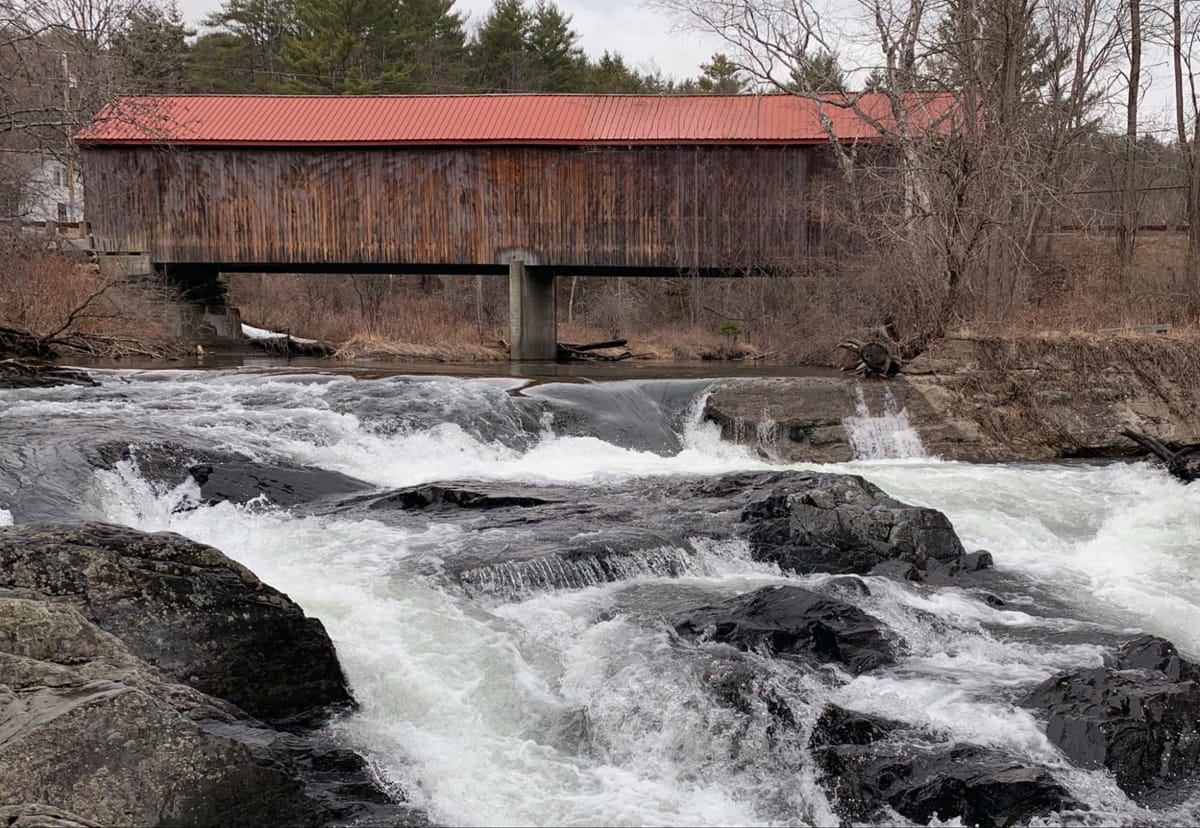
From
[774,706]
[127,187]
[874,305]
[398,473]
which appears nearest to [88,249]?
[127,187]

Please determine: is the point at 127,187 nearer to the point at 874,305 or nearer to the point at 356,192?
the point at 356,192

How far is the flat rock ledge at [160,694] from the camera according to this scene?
12.0 feet

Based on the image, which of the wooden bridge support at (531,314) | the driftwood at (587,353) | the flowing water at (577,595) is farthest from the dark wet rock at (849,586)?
the driftwood at (587,353)

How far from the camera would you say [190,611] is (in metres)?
4.95

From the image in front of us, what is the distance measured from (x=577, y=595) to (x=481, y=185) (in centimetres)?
1694

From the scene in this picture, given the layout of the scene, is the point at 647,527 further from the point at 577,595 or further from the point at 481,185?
the point at 481,185

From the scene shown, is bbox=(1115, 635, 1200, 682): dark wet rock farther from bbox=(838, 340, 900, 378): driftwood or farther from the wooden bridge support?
the wooden bridge support

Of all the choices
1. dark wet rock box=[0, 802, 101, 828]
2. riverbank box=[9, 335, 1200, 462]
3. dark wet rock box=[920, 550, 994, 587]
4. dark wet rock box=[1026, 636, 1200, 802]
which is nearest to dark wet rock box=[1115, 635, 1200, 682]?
dark wet rock box=[1026, 636, 1200, 802]

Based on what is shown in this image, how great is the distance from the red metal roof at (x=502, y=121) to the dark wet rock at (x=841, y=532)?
14543 mm

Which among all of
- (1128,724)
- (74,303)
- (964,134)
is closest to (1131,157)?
(964,134)

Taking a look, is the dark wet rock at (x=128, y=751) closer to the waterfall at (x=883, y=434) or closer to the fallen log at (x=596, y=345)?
the waterfall at (x=883, y=434)

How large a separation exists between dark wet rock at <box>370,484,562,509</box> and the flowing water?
21.4 inches

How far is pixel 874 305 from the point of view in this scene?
62.4 feet

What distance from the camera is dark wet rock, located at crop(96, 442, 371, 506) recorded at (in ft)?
29.5
